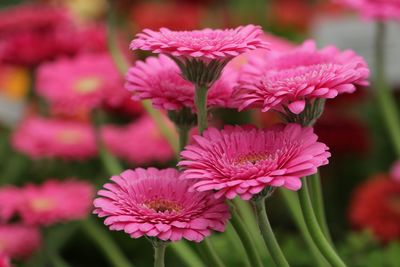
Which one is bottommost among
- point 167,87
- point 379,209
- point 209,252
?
point 379,209

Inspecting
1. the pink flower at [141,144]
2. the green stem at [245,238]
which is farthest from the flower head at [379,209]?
the green stem at [245,238]

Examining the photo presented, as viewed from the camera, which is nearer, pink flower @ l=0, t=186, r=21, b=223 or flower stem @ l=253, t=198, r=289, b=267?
flower stem @ l=253, t=198, r=289, b=267

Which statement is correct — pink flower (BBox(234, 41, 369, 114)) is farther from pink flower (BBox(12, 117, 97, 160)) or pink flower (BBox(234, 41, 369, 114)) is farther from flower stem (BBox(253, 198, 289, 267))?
pink flower (BBox(12, 117, 97, 160))

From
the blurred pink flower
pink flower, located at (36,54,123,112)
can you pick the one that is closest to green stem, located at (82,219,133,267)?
pink flower, located at (36,54,123,112)

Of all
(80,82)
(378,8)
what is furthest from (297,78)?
(80,82)

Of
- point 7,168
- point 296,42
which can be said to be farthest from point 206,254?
point 296,42

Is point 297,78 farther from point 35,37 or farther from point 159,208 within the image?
point 35,37

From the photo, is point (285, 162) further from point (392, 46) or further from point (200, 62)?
point (392, 46)
